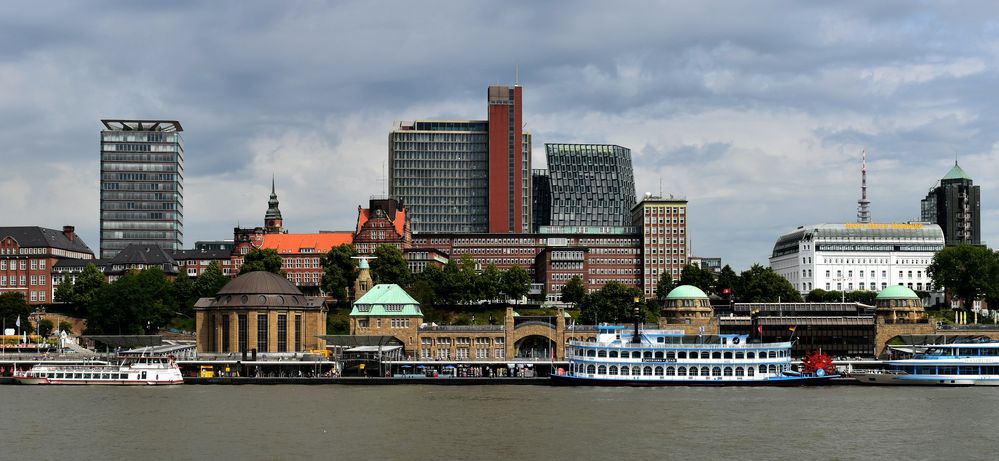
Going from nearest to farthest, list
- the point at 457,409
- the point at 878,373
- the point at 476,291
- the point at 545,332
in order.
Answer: the point at 457,409 < the point at 878,373 < the point at 545,332 < the point at 476,291

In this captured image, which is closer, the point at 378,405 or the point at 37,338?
the point at 378,405

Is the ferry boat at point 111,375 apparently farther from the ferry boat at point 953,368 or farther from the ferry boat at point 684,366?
the ferry boat at point 953,368

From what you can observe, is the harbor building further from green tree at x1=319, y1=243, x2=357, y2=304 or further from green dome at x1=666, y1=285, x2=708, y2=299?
green dome at x1=666, y1=285, x2=708, y2=299

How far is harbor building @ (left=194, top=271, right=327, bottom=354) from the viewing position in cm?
16162

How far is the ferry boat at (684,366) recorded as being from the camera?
131500 millimetres

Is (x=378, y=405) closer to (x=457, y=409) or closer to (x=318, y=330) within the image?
(x=457, y=409)

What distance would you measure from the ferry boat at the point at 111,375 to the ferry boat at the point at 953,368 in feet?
254

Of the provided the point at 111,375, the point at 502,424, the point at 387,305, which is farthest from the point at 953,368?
the point at 111,375

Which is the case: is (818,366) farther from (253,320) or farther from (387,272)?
(387,272)

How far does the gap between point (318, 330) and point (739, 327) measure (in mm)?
56842

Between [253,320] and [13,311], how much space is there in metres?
47.8

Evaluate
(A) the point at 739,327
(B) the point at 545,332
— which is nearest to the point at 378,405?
(B) the point at 545,332

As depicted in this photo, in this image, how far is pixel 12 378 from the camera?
140 metres

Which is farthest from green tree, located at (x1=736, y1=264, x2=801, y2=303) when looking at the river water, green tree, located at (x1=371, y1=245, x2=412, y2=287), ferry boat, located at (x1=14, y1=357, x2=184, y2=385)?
ferry boat, located at (x1=14, y1=357, x2=184, y2=385)
